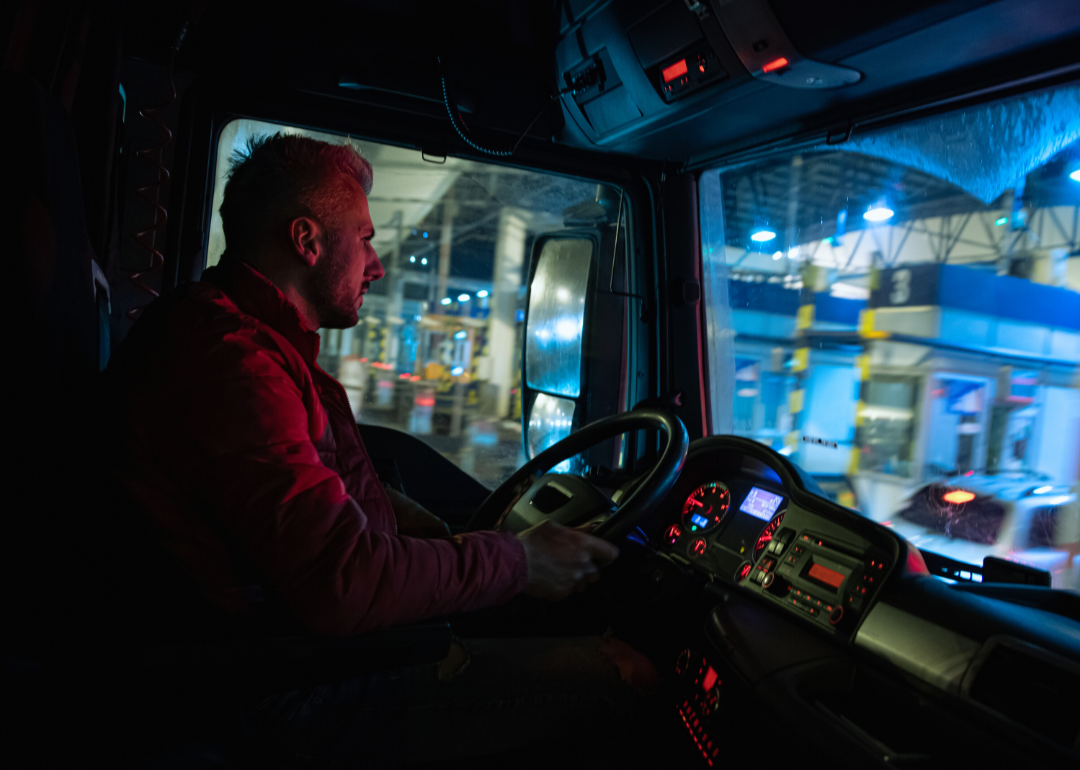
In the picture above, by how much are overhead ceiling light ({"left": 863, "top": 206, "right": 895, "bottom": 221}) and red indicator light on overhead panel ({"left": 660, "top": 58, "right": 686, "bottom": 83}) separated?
0.74 m

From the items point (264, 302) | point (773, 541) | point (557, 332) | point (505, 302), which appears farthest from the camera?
point (505, 302)

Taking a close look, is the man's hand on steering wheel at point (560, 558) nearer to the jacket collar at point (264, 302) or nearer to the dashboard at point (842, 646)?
the dashboard at point (842, 646)

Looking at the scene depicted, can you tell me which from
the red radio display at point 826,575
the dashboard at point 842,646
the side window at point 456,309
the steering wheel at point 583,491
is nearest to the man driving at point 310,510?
the steering wheel at point 583,491

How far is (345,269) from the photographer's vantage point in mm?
1542

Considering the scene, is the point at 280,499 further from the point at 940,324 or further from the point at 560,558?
the point at 940,324

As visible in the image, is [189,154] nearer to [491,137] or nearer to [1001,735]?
[491,137]

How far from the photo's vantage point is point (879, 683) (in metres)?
1.30

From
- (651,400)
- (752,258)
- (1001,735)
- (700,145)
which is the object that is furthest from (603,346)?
(1001,735)

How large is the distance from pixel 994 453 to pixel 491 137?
1928 mm

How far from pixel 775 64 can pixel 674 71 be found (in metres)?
0.39

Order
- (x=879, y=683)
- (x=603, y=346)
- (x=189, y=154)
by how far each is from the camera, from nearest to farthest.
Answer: (x=879, y=683), (x=189, y=154), (x=603, y=346)

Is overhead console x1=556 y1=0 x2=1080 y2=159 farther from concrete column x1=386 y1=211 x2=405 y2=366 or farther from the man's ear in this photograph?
the man's ear

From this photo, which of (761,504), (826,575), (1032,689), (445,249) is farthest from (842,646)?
(445,249)

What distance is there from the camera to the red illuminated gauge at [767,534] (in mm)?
1742
